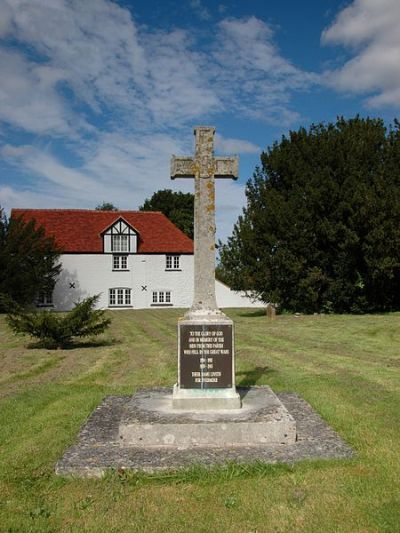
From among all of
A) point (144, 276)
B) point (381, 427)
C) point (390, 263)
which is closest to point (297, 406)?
point (381, 427)

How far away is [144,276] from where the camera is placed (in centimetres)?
4097

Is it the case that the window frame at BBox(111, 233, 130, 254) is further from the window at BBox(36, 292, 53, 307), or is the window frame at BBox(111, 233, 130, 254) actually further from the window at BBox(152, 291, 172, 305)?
the window at BBox(36, 292, 53, 307)

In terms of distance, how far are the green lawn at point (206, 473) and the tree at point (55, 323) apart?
2.07 m

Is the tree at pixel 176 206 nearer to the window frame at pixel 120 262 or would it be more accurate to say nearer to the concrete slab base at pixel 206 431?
the window frame at pixel 120 262

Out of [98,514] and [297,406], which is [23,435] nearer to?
[98,514]

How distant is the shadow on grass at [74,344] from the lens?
1629cm

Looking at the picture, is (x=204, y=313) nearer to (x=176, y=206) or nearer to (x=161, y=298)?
(x=161, y=298)

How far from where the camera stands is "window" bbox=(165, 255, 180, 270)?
41594 millimetres

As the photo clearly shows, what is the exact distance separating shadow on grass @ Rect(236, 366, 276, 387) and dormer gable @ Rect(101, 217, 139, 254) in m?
29.8

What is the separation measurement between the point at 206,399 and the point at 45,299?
33466 mm

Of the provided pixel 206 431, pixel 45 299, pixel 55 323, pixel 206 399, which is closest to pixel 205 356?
pixel 206 399

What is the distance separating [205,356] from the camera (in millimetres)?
7453

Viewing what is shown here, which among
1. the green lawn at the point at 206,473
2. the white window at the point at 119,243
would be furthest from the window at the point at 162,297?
the green lawn at the point at 206,473

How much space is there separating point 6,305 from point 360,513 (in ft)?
→ 44.2
